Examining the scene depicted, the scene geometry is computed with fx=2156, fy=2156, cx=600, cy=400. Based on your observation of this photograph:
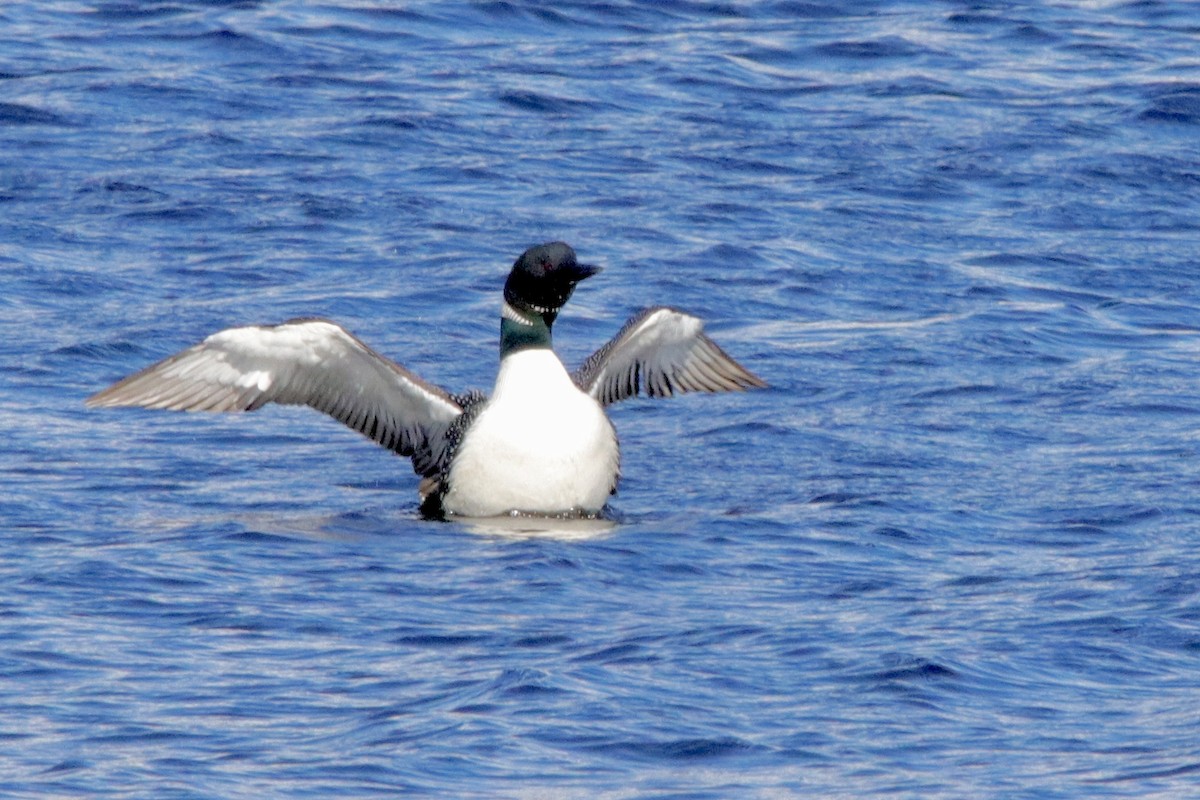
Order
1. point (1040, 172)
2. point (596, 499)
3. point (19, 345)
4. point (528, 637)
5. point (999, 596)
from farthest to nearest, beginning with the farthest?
1. point (1040, 172)
2. point (19, 345)
3. point (596, 499)
4. point (999, 596)
5. point (528, 637)

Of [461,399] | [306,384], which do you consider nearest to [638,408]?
[461,399]

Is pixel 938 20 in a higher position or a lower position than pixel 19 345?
higher

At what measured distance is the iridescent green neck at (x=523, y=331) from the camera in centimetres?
902

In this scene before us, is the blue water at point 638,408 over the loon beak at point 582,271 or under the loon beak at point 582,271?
under

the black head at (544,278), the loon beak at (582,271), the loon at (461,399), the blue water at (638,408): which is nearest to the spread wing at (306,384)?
the loon at (461,399)

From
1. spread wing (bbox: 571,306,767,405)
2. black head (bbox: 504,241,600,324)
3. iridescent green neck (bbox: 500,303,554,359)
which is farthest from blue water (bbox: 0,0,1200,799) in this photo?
black head (bbox: 504,241,600,324)

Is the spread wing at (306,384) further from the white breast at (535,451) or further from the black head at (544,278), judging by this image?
the black head at (544,278)

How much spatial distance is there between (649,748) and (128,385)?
12.4 feet

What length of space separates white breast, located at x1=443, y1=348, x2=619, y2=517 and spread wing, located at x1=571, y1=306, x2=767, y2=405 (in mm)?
800

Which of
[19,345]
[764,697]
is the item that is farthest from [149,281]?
[764,697]

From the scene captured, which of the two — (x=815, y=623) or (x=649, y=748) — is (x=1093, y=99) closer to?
(x=815, y=623)

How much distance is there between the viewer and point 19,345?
11.0m

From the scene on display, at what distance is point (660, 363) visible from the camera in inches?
397

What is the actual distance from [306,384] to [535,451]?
1.18 m
